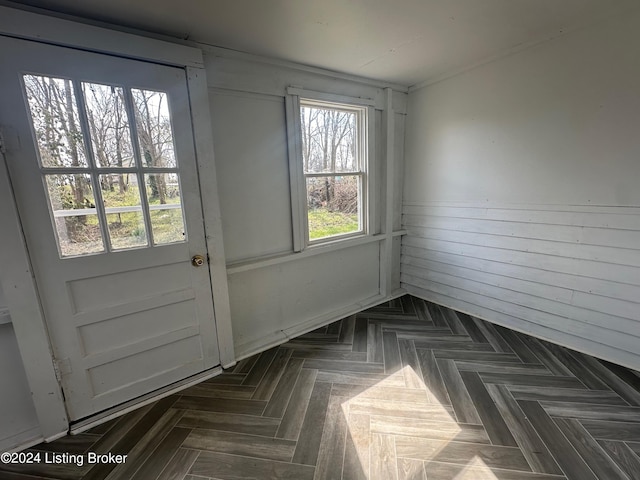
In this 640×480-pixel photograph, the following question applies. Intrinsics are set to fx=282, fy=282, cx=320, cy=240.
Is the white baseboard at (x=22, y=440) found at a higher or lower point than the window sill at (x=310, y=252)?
lower

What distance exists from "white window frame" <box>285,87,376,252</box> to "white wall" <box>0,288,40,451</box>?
6.19 feet

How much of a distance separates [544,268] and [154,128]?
10.4 ft

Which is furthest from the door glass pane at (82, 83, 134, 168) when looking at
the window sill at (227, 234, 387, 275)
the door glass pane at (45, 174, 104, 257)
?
the window sill at (227, 234, 387, 275)

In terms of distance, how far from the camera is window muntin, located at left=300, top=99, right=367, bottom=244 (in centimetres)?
263

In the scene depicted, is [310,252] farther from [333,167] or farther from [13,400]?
[13,400]

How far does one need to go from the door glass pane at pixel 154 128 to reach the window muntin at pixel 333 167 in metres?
1.10

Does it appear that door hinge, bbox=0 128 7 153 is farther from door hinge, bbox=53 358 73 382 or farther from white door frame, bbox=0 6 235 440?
door hinge, bbox=53 358 73 382

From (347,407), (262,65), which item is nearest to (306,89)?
(262,65)

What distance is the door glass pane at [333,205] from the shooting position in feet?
9.03

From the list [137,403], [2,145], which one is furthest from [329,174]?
[137,403]

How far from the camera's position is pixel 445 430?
Result: 64.4 inches

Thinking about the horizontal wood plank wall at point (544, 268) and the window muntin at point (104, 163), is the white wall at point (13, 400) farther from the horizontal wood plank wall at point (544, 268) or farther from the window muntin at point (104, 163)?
the horizontal wood plank wall at point (544, 268)

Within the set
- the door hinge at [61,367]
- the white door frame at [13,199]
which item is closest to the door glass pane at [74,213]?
the white door frame at [13,199]

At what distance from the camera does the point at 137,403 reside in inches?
74.1
